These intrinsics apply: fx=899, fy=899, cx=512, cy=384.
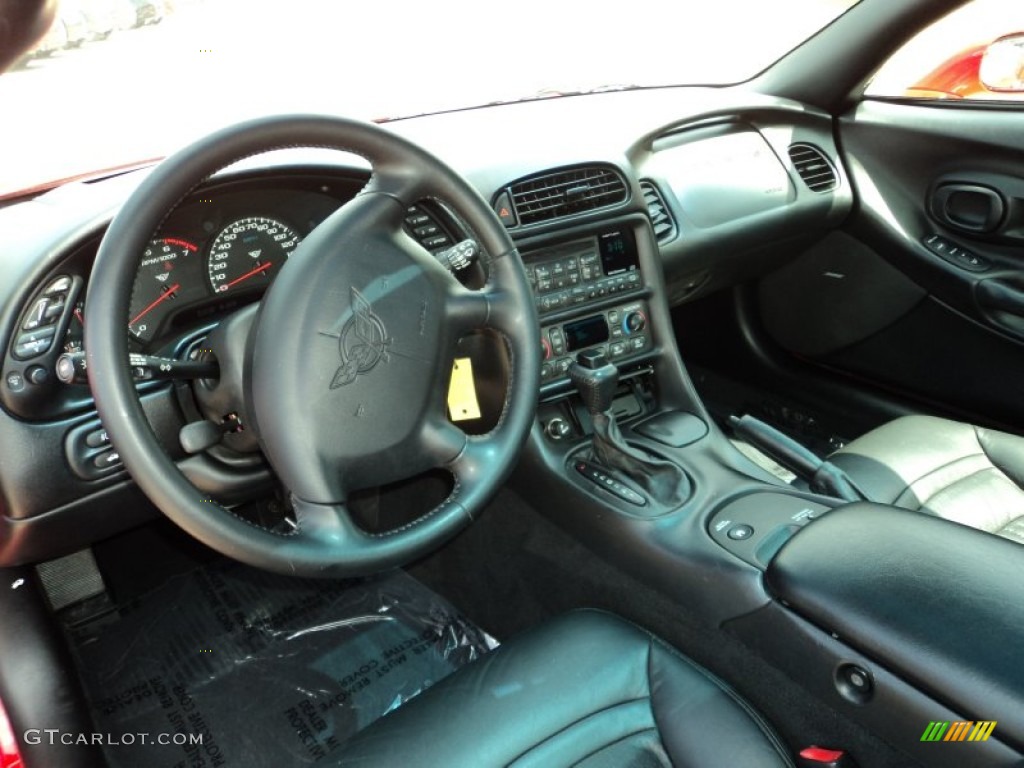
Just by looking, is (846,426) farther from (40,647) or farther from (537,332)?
(40,647)

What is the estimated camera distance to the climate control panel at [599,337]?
184 centimetres

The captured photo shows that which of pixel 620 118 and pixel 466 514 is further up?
pixel 620 118

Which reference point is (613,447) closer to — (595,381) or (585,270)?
(595,381)

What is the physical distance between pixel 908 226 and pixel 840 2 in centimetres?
62

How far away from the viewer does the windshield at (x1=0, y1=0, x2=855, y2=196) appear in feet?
5.43

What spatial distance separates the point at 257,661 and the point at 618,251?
121 cm

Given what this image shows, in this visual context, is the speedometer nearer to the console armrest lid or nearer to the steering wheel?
the steering wheel

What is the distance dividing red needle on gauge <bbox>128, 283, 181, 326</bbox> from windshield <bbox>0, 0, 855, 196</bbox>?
0.86 ft

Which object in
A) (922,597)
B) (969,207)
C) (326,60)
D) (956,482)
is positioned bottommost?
(956,482)

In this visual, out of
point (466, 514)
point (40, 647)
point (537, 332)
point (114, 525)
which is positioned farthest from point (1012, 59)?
point (40, 647)

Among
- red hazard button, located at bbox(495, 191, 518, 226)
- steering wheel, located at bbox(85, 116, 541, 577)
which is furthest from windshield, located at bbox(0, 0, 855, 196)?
red hazard button, located at bbox(495, 191, 518, 226)

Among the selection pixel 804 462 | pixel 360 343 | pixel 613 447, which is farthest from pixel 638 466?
pixel 360 343

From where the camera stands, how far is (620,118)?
7.19 ft

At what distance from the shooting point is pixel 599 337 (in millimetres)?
1904
